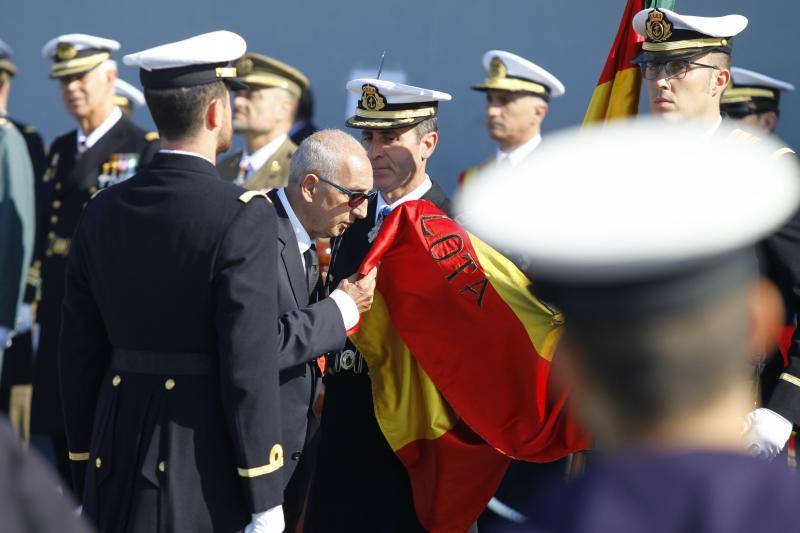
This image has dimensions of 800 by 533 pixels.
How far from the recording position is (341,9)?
23.3 ft

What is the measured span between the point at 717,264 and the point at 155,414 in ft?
7.23

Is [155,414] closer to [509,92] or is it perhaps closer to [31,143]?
[509,92]

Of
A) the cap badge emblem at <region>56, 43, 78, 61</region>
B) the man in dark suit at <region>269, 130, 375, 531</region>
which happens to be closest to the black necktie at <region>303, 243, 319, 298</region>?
the man in dark suit at <region>269, 130, 375, 531</region>

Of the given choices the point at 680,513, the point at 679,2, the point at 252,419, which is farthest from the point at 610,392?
the point at 679,2

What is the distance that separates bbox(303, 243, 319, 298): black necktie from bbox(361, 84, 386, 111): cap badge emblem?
831mm

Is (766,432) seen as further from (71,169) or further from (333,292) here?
(71,169)

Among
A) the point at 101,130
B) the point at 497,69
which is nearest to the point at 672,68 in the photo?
the point at 497,69

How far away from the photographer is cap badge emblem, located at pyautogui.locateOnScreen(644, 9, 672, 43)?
12.9 feet

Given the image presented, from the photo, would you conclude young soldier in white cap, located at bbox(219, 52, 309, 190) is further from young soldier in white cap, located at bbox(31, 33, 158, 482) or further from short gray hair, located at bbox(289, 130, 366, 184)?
short gray hair, located at bbox(289, 130, 366, 184)

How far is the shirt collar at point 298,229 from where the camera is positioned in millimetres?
3723

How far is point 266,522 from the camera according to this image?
10.5ft

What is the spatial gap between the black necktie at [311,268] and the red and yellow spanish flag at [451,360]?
17 cm

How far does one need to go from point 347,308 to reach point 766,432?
1234 millimetres

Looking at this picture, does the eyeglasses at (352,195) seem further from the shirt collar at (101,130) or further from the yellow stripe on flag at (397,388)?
the shirt collar at (101,130)
